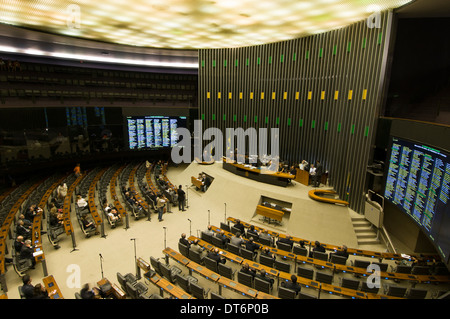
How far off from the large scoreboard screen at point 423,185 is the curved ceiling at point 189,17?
16.5 feet

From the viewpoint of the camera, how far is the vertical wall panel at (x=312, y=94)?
10.5m

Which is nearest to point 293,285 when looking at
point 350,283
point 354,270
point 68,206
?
point 350,283

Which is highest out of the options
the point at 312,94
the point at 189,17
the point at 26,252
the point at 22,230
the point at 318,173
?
the point at 189,17

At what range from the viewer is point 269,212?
36.0 feet

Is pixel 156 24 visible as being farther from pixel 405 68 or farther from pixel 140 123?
pixel 405 68

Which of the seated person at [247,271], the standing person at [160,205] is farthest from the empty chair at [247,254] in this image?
the standing person at [160,205]

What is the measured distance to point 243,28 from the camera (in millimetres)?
11953

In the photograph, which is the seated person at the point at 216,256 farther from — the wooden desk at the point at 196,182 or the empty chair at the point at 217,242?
the wooden desk at the point at 196,182

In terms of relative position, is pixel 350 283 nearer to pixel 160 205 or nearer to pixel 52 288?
pixel 52 288

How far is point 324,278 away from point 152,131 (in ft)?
52.0

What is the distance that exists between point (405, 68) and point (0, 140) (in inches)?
816

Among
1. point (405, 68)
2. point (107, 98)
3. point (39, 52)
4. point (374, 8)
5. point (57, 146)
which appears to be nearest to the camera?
point (374, 8)

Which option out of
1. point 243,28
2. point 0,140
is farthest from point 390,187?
point 0,140

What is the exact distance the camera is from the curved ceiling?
894 centimetres
